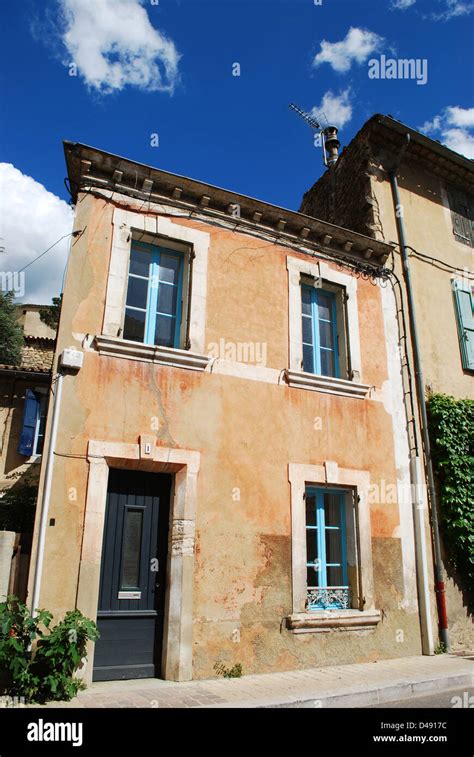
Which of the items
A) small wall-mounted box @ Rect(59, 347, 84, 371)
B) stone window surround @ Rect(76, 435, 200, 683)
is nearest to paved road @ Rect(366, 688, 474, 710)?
stone window surround @ Rect(76, 435, 200, 683)

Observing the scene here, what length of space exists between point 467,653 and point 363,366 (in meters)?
4.47

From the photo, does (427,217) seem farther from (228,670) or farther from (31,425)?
(31,425)

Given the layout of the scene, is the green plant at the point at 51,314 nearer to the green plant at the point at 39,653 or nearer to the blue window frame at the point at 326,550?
the blue window frame at the point at 326,550

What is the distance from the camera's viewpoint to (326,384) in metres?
7.78

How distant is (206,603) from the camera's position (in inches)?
238

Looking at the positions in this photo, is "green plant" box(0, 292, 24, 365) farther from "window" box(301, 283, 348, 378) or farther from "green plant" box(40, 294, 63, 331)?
"window" box(301, 283, 348, 378)

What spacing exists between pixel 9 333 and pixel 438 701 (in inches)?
923

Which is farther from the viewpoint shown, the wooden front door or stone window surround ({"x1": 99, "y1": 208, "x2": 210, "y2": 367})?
stone window surround ({"x1": 99, "y1": 208, "x2": 210, "y2": 367})

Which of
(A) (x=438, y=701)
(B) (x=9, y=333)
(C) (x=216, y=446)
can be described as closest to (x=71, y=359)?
(C) (x=216, y=446)

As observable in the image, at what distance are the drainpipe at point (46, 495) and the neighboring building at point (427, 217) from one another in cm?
617

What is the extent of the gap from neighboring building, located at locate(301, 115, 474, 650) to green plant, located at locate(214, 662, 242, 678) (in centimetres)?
550

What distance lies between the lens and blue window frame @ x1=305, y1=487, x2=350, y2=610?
701 centimetres

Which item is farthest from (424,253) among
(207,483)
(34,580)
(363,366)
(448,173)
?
(34,580)

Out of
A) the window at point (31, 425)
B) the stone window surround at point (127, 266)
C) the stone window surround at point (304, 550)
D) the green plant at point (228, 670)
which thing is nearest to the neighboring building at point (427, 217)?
the stone window surround at point (304, 550)
